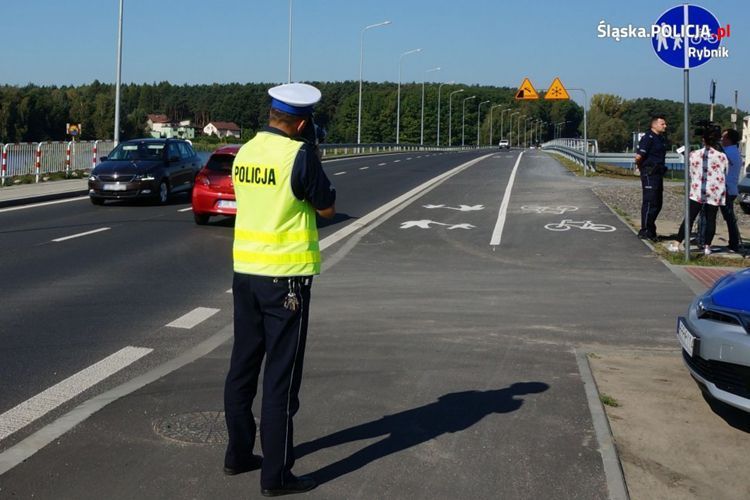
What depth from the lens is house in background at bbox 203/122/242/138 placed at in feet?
604

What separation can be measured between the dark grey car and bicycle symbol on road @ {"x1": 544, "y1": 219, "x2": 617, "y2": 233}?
9.25m

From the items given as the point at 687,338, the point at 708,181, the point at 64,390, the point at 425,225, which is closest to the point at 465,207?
the point at 425,225

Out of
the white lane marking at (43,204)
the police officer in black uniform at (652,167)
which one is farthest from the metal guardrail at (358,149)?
the police officer in black uniform at (652,167)

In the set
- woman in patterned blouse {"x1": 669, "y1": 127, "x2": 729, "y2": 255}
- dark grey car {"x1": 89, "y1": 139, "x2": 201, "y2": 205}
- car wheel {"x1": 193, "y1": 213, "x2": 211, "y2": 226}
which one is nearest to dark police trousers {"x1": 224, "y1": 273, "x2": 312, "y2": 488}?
woman in patterned blouse {"x1": 669, "y1": 127, "x2": 729, "y2": 255}

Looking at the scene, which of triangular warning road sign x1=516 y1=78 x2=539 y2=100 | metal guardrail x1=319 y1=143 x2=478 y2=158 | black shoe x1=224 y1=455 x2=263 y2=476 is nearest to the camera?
black shoe x1=224 y1=455 x2=263 y2=476

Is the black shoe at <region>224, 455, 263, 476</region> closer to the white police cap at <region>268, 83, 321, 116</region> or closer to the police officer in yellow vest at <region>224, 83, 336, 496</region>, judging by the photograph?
the police officer in yellow vest at <region>224, 83, 336, 496</region>

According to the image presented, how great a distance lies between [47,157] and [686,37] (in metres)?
22.1

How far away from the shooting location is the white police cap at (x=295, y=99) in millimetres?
4273

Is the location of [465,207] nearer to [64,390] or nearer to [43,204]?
[43,204]

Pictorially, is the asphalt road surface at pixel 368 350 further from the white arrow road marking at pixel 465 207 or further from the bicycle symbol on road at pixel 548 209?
the white arrow road marking at pixel 465 207

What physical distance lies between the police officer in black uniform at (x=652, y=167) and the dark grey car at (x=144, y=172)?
1122 cm

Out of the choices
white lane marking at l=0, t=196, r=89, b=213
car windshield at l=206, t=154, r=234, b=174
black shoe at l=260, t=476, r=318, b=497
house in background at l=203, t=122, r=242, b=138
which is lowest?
black shoe at l=260, t=476, r=318, b=497

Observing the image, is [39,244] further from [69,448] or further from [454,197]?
[454,197]

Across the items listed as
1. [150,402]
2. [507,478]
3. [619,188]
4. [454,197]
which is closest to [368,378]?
[150,402]
